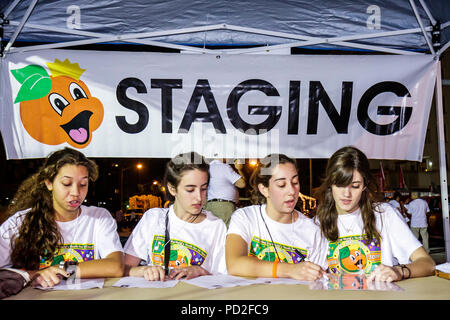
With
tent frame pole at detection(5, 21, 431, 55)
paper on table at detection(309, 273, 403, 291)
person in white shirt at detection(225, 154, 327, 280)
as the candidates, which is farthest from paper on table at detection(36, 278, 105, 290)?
tent frame pole at detection(5, 21, 431, 55)

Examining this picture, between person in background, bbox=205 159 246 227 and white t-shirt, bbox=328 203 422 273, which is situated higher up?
person in background, bbox=205 159 246 227

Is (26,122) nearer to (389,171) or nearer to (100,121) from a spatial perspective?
(100,121)

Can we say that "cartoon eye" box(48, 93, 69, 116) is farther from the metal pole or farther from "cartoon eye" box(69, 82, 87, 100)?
the metal pole

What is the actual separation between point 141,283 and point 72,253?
0.83 meters

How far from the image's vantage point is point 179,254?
9.09 ft

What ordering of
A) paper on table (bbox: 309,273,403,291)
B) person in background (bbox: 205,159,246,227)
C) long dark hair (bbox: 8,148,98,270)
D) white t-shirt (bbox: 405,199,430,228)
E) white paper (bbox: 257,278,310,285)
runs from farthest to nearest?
white t-shirt (bbox: 405,199,430,228) < person in background (bbox: 205,159,246,227) < long dark hair (bbox: 8,148,98,270) < white paper (bbox: 257,278,310,285) < paper on table (bbox: 309,273,403,291)

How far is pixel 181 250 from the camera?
2779 mm

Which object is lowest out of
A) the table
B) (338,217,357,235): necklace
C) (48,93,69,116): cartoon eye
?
the table

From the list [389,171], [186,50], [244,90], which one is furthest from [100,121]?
[389,171]

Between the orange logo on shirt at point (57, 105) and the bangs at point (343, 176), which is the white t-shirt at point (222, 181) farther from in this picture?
the bangs at point (343, 176)

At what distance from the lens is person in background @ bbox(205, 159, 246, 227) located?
400 cm

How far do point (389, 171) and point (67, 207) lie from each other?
31.8m

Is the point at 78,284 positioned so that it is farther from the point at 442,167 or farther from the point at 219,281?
the point at 442,167

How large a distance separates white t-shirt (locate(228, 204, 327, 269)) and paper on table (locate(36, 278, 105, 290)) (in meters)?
0.97
